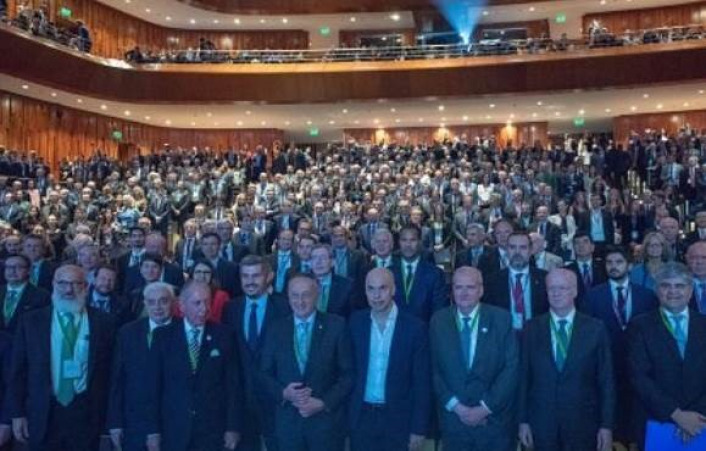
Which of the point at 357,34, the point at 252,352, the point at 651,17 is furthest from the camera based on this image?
the point at 357,34

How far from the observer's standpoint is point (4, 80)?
54.4ft

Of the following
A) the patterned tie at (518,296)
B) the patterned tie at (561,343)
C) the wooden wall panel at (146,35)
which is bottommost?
the patterned tie at (561,343)

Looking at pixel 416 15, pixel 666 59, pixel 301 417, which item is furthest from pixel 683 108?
pixel 301 417

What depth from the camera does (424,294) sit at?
4.82m

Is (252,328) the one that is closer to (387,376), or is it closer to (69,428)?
(387,376)

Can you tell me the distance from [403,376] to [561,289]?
827 millimetres

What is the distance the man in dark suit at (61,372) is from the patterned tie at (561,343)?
2.17 m

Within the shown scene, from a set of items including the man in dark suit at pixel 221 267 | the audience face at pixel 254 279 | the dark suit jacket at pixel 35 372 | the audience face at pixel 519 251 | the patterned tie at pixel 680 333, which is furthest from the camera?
the man in dark suit at pixel 221 267

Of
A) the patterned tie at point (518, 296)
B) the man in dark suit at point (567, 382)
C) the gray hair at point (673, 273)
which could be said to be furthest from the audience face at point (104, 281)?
the gray hair at point (673, 273)

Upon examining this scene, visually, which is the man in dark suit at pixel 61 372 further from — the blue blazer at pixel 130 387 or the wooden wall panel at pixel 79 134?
the wooden wall panel at pixel 79 134

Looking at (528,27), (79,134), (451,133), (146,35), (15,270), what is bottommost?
(15,270)

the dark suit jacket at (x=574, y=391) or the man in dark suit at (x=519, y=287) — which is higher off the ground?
the man in dark suit at (x=519, y=287)

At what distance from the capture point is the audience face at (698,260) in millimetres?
4348

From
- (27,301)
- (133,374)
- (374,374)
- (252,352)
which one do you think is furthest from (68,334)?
(374,374)
